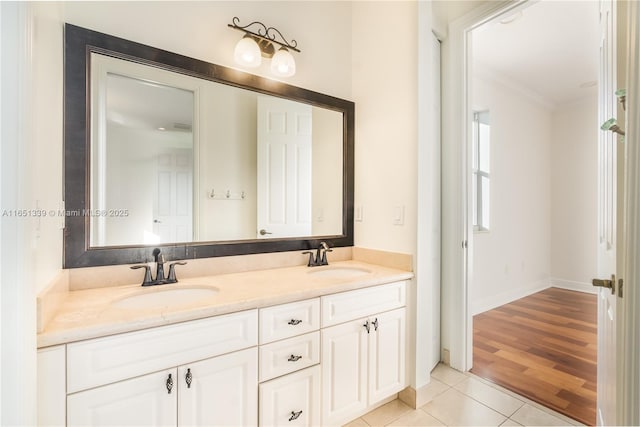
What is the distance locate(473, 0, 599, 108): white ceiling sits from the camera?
234 cm

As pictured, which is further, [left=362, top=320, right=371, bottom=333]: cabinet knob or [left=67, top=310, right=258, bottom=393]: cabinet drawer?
[left=362, top=320, right=371, bottom=333]: cabinet knob

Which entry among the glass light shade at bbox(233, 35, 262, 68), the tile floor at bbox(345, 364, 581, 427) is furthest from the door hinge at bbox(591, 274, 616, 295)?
the glass light shade at bbox(233, 35, 262, 68)

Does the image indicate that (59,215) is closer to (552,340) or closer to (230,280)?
(230,280)

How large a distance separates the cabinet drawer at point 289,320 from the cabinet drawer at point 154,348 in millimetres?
46

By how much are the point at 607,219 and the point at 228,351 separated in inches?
65.8

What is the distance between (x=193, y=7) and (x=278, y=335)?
1759mm

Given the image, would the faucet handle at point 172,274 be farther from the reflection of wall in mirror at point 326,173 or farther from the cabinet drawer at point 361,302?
the reflection of wall in mirror at point 326,173

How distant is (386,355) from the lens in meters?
1.65

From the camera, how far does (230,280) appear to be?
1.50 metres

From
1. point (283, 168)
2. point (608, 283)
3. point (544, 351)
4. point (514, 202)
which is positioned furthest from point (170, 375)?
point (514, 202)

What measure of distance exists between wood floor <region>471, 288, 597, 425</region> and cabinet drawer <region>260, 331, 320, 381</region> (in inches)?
59.3

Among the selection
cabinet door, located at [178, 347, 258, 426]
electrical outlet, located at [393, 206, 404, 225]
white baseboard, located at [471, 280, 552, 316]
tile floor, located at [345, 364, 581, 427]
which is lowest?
tile floor, located at [345, 364, 581, 427]

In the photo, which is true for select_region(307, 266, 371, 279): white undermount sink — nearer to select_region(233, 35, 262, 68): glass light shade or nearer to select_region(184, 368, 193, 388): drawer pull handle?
select_region(184, 368, 193, 388): drawer pull handle

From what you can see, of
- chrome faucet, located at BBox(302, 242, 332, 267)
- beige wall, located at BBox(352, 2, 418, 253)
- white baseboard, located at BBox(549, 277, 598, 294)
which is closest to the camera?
beige wall, located at BBox(352, 2, 418, 253)
